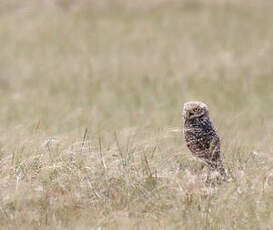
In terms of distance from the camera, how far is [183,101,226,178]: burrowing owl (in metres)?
6.13

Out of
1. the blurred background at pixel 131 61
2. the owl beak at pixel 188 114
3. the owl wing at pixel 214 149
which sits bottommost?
the blurred background at pixel 131 61

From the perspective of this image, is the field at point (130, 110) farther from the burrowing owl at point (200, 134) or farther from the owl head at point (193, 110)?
the owl head at point (193, 110)

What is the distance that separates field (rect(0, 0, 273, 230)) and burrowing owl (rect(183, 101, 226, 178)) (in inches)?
4.5

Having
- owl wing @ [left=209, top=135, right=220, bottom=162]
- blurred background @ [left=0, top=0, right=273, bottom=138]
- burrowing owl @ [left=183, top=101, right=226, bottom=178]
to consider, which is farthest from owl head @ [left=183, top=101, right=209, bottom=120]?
blurred background @ [left=0, top=0, right=273, bottom=138]

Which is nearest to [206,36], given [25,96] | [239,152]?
[25,96]

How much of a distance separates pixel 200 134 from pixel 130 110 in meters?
5.89

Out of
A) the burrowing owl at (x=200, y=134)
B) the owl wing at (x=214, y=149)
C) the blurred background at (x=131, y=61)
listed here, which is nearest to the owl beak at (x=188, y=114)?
the burrowing owl at (x=200, y=134)

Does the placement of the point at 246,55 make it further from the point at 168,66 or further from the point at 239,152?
the point at 239,152

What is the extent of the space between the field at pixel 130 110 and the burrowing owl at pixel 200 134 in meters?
0.11

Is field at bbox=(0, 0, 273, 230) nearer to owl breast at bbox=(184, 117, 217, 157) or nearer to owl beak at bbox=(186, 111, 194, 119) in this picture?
owl breast at bbox=(184, 117, 217, 157)

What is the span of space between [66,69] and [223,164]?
814cm

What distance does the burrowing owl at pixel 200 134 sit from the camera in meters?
6.13

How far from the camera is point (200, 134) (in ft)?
20.2

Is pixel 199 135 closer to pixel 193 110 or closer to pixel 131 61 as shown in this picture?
pixel 193 110
